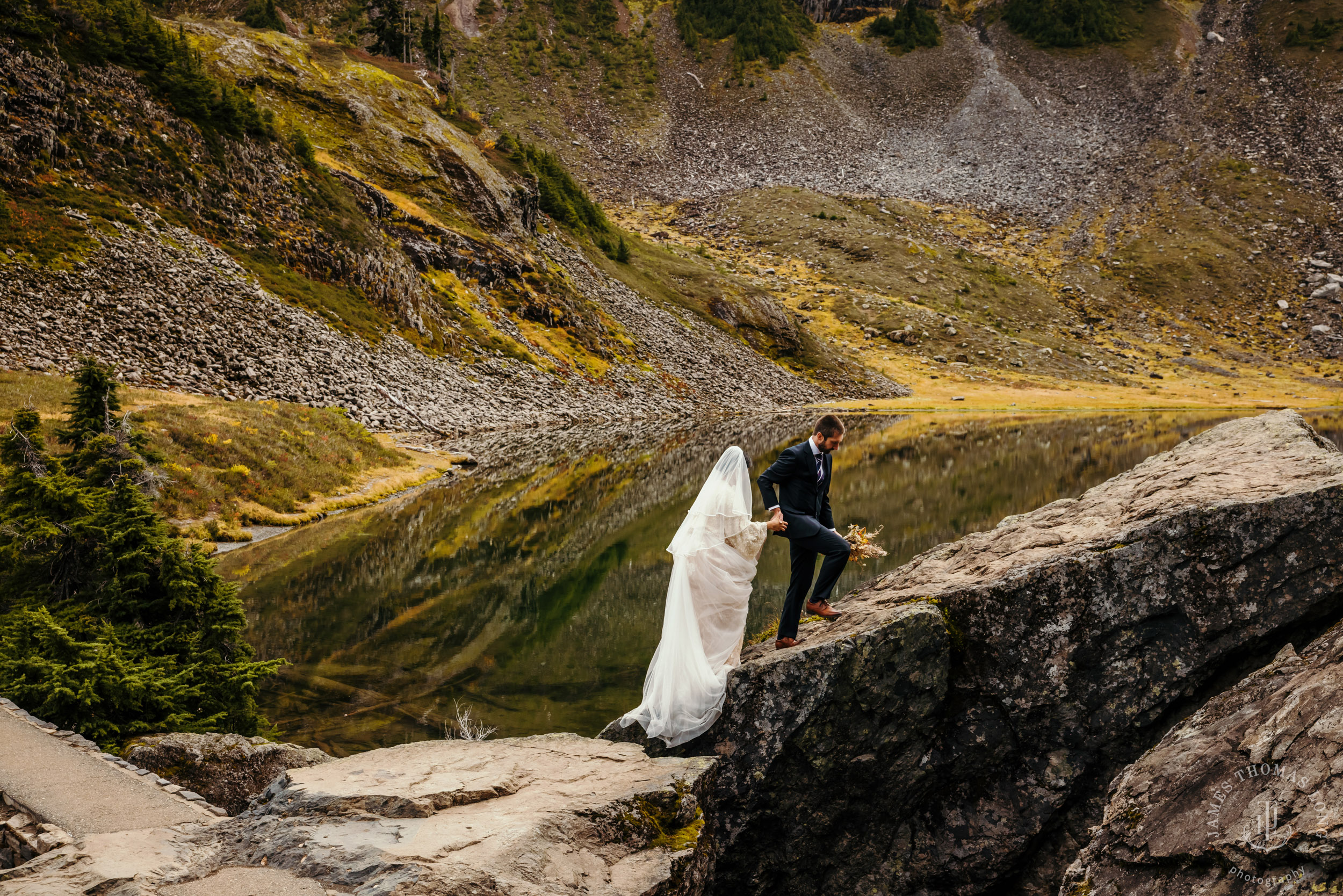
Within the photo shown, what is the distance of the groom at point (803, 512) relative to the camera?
31.5ft

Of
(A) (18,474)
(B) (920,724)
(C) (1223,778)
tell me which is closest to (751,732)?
(B) (920,724)

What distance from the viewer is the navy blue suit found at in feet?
31.6

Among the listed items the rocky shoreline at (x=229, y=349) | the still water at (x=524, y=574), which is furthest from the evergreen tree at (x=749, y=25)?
the still water at (x=524, y=574)

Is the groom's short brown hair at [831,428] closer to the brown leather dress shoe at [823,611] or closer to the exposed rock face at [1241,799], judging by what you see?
the brown leather dress shoe at [823,611]

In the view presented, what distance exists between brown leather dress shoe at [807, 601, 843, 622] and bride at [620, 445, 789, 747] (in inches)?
39.6

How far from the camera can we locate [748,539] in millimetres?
9766

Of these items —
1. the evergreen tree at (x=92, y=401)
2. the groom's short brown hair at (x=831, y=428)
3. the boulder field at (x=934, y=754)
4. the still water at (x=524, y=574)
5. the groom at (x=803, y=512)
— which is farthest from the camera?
the evergreen tree at (x=92, y=401)

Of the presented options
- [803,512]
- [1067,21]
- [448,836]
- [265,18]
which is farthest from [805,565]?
[1067,21]

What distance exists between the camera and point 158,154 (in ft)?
178

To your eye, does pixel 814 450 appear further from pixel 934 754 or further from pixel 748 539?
pixel 934 754

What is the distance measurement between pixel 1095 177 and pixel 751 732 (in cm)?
16236

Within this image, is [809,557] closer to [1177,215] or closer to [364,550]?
[364,550]

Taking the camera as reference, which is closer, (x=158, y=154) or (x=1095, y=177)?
(x=158, y=154)

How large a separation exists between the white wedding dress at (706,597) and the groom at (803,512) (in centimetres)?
40
